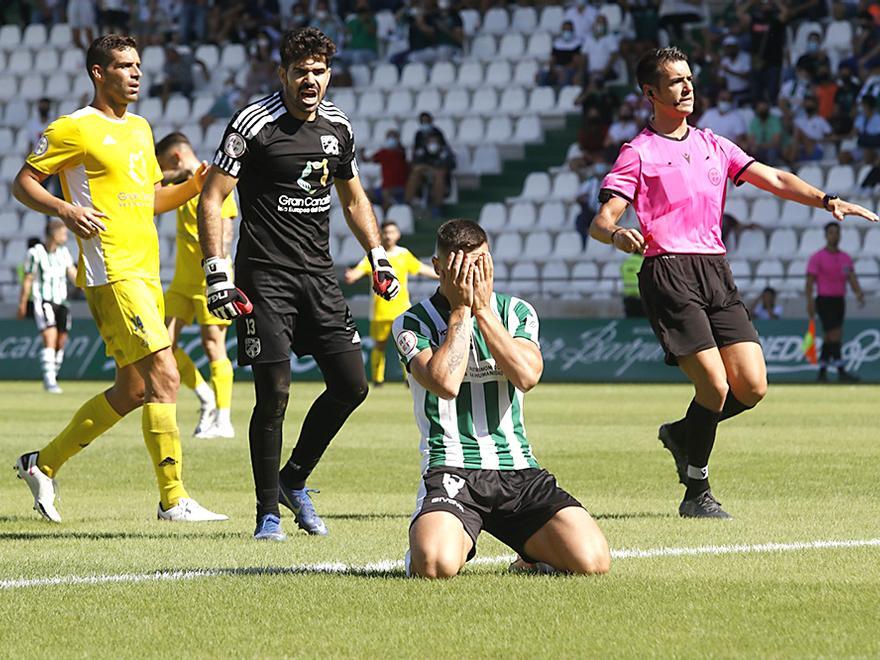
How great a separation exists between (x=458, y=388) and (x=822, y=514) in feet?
9.47

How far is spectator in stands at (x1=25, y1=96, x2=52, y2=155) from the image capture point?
112 feet

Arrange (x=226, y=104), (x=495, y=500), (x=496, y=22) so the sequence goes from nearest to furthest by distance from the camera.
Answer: (x=495, y=500) < (x=496, y=22) < (x=226, y=104)

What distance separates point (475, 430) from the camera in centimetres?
673

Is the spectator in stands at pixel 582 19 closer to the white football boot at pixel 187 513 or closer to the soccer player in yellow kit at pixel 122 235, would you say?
the soccer player in yellow kit at pixel 122 235

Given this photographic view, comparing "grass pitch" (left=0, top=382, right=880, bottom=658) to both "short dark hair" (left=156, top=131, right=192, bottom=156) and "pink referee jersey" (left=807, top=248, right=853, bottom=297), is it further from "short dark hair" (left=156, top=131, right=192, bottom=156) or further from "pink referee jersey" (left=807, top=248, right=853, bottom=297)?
"pink referee jersey" (left=807, top=248, right=853, bottom=297)

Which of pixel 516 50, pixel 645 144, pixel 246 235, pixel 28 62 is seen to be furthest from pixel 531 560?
pixel 28 62

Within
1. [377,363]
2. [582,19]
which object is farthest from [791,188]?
[582,19]

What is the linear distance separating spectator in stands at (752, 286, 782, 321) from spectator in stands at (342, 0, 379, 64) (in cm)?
1109

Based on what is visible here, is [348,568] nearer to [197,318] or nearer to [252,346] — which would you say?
[252,346]

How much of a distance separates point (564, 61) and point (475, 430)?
25.4 meters

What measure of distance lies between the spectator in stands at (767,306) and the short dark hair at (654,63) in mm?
16912

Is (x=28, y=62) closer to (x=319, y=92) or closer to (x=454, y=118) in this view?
(x=454, y=118)

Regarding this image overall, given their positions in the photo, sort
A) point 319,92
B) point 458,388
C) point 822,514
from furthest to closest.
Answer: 1. point 822,514
2. point 319,92
3. point 458,388

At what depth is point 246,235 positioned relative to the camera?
26.5ft
